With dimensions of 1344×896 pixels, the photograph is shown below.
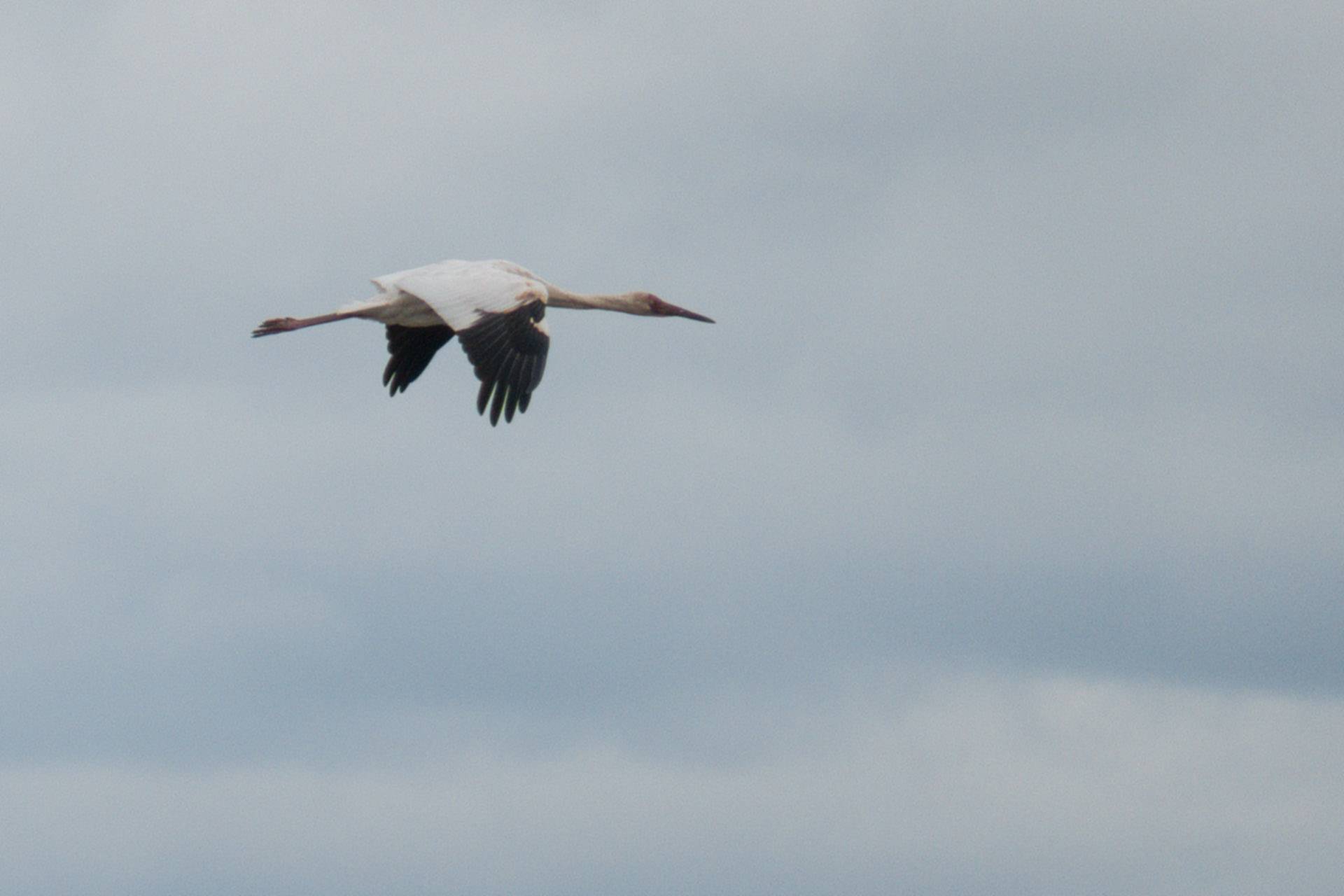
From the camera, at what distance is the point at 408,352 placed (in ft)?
138

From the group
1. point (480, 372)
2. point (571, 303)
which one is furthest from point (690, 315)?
point (480, 372)

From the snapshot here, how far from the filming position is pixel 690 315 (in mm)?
45312

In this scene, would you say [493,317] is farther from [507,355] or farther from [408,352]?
[408,352]

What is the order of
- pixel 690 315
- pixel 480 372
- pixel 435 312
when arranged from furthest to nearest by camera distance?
pixel 690 315 < pixel 435 312 < pixel 480 372

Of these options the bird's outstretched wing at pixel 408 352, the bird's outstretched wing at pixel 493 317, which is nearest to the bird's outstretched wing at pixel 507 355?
the bird's outstretched wing at pixel 493 317

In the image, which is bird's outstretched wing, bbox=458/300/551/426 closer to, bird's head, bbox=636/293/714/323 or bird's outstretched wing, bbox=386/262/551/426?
bird's outstretched wing, bbox=386/262/551/426

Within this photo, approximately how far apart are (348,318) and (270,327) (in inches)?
63.6

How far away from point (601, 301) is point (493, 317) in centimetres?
793

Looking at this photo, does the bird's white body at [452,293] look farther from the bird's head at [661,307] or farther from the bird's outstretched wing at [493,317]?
the bird's head at [661,307]

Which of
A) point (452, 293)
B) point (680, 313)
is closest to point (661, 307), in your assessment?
point (680, 313)

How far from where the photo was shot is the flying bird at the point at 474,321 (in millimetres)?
35500

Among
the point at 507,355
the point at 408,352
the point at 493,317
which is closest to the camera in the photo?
the point at 507,355

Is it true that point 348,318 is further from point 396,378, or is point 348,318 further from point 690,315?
point 690,315

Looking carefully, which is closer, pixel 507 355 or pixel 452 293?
pixel 507 355
